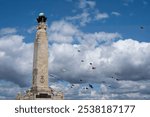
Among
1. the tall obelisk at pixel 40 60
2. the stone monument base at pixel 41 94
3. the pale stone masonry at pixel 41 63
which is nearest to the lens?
the stone monument base at pixel 41 94

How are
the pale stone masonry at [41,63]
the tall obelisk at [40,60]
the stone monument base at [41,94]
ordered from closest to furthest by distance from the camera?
A: 1. the stone monument base at [41,94]
2. the pale stone masonry at [41,63]
3. the tall obelisk at [40,60]

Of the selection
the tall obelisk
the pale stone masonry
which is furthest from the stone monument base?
the tall obelisk

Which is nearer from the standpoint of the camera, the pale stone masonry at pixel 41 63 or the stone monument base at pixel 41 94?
the stone monument base at pixel 41 94

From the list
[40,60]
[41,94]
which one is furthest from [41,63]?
[41,94]

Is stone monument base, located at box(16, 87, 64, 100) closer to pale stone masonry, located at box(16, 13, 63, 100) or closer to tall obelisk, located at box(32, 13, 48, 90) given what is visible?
pale stone masonry, located at box(16, 13, 63, 100)

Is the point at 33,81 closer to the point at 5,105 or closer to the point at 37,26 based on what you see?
the point at 37,26

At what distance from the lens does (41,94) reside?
78.8 m

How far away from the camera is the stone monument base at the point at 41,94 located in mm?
76744

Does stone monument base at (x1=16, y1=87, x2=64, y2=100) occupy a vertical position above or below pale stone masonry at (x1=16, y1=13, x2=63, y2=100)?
below

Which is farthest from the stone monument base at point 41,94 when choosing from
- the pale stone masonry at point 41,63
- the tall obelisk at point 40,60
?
the tall obelisk at point 40,60

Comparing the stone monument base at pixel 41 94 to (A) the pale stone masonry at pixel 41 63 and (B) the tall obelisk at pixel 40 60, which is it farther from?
(B) the tall obelisk at pixel 40 60

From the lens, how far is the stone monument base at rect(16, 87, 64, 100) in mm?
76744

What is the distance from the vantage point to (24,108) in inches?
528

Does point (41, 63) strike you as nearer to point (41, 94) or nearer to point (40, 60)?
point (40, 60)
